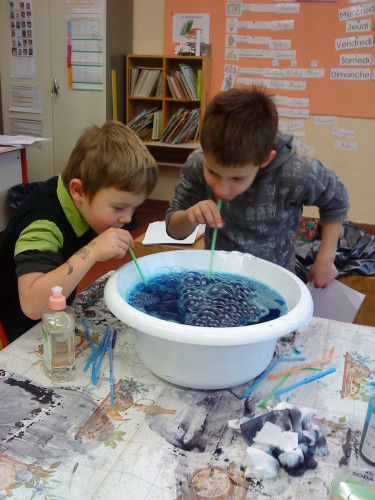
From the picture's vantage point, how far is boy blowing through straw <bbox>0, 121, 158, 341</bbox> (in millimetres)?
847

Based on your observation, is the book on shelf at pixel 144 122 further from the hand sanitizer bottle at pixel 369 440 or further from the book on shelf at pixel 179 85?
the hand sanitizer bottle at pixel 369 440

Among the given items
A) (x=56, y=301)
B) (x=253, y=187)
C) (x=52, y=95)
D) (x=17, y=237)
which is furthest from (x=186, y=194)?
(x=52, y=95)

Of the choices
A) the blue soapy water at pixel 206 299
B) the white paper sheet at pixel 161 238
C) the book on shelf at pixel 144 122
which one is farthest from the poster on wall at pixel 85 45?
the blue soapy water at pixel 206 299

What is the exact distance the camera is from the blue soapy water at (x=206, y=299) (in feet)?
2.64

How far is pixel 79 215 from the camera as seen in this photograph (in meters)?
0.97

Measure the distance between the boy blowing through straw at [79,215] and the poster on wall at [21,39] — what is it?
3.32 metres

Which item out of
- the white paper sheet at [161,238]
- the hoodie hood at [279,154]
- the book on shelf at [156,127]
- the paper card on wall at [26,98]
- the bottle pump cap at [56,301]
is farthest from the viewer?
the paper card on wall at [26,98]

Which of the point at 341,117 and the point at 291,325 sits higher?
the point at 341,117

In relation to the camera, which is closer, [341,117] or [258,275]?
[258,275]

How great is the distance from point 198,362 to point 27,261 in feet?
1.27

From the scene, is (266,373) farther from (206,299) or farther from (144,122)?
(144,122)

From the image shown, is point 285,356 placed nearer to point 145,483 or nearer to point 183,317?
point 183,317

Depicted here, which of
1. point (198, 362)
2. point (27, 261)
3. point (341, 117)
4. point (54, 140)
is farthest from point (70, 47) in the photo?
point (198, 362)

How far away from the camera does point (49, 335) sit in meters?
0.77
